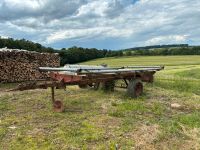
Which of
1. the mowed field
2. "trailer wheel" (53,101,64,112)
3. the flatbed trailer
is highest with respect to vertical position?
the flatbed trailer

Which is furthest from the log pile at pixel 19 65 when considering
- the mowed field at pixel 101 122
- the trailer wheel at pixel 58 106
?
the trailer wheel at pixel 58 106

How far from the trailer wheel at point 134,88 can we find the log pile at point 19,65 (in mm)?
8514

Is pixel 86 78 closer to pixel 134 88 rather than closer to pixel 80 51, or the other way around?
pixel 134 88

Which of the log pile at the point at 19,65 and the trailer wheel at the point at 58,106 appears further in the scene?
the log pile at the point at 19,65

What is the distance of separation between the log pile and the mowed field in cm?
537

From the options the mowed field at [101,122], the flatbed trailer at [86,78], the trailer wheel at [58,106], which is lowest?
the mowed field at [101,122]

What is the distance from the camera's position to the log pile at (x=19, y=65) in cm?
1958

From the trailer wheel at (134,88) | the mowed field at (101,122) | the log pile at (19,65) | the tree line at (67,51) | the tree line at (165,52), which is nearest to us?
Answer: the mowed field at (101,122)

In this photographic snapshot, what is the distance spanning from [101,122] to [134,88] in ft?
14.0

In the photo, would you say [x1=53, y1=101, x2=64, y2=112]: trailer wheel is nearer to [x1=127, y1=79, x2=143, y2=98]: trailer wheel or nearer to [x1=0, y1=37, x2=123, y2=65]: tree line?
[x1=127, y1=79, x2=143, y2=98]: trailer wheel

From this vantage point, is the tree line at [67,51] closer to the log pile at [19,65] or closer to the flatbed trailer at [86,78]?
the log pile at [19,65]

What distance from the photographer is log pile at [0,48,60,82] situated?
64.2 feet

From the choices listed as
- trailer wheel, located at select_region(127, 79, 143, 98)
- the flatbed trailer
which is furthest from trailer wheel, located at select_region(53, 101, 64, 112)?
trailer wheel, located at select_region(127, 79, 143, 98)

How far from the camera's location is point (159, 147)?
7520 mm
